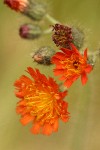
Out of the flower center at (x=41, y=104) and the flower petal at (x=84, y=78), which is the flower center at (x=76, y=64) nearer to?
the flower petal at (x=84, y=78)

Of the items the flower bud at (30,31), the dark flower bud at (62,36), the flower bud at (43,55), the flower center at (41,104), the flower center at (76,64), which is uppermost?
the flower bud at (30,31)

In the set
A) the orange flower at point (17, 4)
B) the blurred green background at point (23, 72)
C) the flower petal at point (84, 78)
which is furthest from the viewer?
the blurred green background at point (23, 72)

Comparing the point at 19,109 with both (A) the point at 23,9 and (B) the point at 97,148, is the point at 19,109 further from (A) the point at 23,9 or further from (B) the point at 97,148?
(B) the point at 97,148

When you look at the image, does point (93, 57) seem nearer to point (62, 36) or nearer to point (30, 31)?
point (62, 36)

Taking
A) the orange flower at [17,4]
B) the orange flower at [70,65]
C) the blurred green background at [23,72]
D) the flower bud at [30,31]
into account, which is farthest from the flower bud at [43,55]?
the blurred green background at [23,72]

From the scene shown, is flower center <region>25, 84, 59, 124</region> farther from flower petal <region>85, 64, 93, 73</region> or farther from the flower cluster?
flower petal <region>85, 64, 93, 73</region>

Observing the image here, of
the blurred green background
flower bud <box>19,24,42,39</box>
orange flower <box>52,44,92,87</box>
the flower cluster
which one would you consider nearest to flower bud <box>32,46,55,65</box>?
the flower cluster
